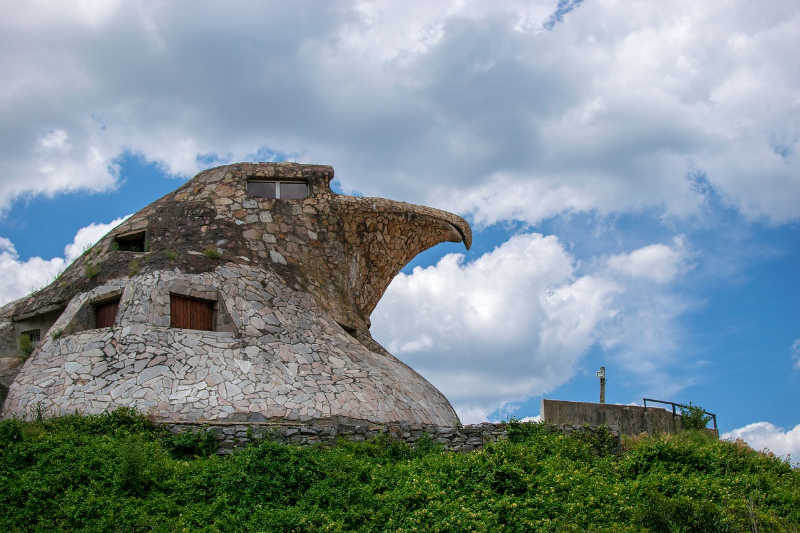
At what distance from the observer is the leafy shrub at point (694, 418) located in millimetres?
22812

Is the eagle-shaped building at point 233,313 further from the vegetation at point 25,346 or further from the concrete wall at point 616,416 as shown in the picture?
the concrete wall at point 616,416

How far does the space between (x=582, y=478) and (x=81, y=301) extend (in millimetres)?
12119

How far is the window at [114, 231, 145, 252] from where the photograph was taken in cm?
2053

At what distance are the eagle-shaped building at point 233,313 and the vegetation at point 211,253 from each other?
3cm

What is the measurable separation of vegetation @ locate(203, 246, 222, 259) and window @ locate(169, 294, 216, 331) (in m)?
1.17

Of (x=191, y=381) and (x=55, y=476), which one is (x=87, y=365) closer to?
(x=191, y=381)

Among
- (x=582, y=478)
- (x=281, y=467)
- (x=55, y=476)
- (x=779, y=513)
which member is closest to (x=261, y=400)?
(x=281, y=467)

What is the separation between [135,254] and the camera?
19562mm

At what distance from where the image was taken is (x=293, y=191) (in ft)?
70.6

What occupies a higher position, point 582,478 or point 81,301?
point 81,301

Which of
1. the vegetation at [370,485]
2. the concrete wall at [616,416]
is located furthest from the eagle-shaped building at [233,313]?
the concrete wall at [616,416]

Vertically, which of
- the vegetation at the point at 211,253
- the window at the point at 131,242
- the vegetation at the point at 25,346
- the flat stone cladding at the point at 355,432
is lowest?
the flat stone cladding at the point at 355,432

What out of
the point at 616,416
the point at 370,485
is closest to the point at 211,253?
the point at 370,485

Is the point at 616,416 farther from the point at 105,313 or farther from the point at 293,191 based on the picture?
the point at 105,313
